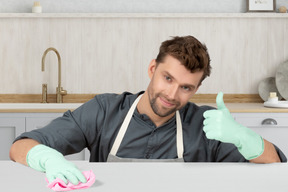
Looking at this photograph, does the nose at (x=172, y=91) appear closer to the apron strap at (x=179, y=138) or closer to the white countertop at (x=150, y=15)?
the apron strap at (x=179, y=138)

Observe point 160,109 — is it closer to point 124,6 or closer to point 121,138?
point 121,138

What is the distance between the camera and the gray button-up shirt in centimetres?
168

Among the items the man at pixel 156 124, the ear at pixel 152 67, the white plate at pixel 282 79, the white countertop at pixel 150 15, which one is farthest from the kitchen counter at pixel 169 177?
the white countertop at pixel 150 15

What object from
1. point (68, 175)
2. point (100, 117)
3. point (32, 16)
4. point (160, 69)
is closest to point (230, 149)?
point (160, 69)

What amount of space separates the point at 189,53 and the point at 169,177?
1.83 ft

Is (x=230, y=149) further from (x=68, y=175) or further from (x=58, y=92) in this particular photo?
(x=58, y=92)

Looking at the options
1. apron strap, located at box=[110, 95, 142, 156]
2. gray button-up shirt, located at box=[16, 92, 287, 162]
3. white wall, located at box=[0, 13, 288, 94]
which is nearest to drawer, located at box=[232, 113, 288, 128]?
white wall, located at box=[0, 13, 288, 94]

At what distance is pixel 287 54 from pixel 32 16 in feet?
6.56

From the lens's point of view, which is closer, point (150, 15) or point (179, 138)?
point (179, 138)

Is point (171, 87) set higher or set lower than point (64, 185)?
higher

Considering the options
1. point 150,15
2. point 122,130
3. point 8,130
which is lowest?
point 8,130

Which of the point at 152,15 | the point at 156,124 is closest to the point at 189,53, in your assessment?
the point at 156,124

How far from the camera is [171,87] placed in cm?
161

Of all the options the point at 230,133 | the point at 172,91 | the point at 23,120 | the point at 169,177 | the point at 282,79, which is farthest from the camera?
the point at 282,79
